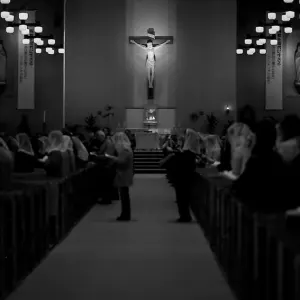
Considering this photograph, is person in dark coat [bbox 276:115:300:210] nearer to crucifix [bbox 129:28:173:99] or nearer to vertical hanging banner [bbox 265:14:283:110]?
vertical hanging banner [bbox 265:14:283:110]

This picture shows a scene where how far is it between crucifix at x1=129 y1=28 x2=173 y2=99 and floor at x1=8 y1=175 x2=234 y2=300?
47.3ft

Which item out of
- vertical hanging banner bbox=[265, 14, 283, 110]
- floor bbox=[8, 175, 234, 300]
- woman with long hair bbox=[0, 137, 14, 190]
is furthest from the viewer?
vertical hanging banner bbox=[265, 14, 283, 110]

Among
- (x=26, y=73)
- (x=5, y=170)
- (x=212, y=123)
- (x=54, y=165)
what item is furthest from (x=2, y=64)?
(x=5, y=170)

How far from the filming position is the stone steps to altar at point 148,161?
1988 cm

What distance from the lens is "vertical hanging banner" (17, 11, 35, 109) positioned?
73.0 ft

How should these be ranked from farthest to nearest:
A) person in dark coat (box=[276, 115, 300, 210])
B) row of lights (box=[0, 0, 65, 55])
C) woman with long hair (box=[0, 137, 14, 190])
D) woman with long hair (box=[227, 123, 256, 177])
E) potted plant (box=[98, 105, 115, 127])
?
potted plant (box=[98, 105, 115, 127])
row of lights (box=[0, 0, 65, 55])
woman with long hair (box=[227, 123, 256, 177])
woman with long hair (box=[0, 137, 14, 190])
person in dark coat (box=[276, 115, 300, 210])

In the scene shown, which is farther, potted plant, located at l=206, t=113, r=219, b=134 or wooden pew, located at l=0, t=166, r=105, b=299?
potted plant, located at l=206, t=113, r=219, b=134

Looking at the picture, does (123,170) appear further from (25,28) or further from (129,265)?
(25,28)

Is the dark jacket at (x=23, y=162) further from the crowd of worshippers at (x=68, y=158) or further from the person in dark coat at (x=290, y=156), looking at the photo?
the person in dark coat at (x=290, y=156)

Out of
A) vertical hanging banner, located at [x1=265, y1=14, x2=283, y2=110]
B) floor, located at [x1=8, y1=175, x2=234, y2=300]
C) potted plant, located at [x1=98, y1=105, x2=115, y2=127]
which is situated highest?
vertical hanging banner, located at [x1=265, y1=14, x2=283, y2=110]

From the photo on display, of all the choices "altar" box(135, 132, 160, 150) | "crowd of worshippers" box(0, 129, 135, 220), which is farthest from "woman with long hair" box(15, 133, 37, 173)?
"altar" box(135, 132, 160, 150)

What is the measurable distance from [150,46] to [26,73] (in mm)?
4628

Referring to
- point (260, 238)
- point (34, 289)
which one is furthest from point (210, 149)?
point (260, 238)

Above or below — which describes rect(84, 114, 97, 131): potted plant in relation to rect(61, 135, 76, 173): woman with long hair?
above
